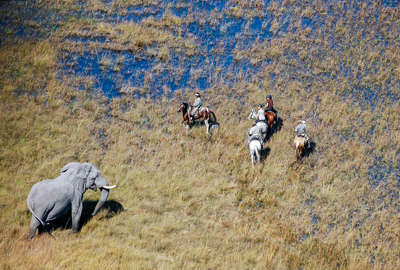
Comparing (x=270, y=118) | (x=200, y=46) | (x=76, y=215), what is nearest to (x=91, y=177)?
(x=76, y=215)

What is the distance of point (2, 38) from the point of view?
68.8 ft

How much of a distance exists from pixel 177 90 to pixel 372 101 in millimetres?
11733

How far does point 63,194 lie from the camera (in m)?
9.62

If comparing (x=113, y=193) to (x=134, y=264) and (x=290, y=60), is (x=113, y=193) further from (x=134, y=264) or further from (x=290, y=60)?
(x=290, y=60)

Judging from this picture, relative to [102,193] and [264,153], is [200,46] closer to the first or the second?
[264,153]

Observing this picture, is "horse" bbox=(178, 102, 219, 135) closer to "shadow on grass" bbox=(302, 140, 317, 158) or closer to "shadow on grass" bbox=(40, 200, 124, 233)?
"shadow on grass" bbox=(302, 140, 317, 158)

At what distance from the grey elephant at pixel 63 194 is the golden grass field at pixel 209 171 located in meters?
0.62

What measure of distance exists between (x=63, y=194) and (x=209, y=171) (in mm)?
6237

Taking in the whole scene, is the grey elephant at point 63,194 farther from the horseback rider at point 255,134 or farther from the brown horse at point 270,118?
the brown horse at point 270,118

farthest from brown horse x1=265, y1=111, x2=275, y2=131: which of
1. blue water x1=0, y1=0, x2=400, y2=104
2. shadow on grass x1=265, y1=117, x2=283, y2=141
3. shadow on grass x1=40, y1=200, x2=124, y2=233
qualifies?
shadow on grass x1=40, y1=200, x2=124, y2=233

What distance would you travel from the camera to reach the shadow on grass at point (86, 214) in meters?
10.2

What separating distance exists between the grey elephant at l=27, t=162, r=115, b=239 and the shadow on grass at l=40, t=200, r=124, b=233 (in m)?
0.40

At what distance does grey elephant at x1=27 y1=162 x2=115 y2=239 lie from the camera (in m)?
9.34

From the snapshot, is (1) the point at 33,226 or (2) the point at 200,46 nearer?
(1) the point at 33,226
